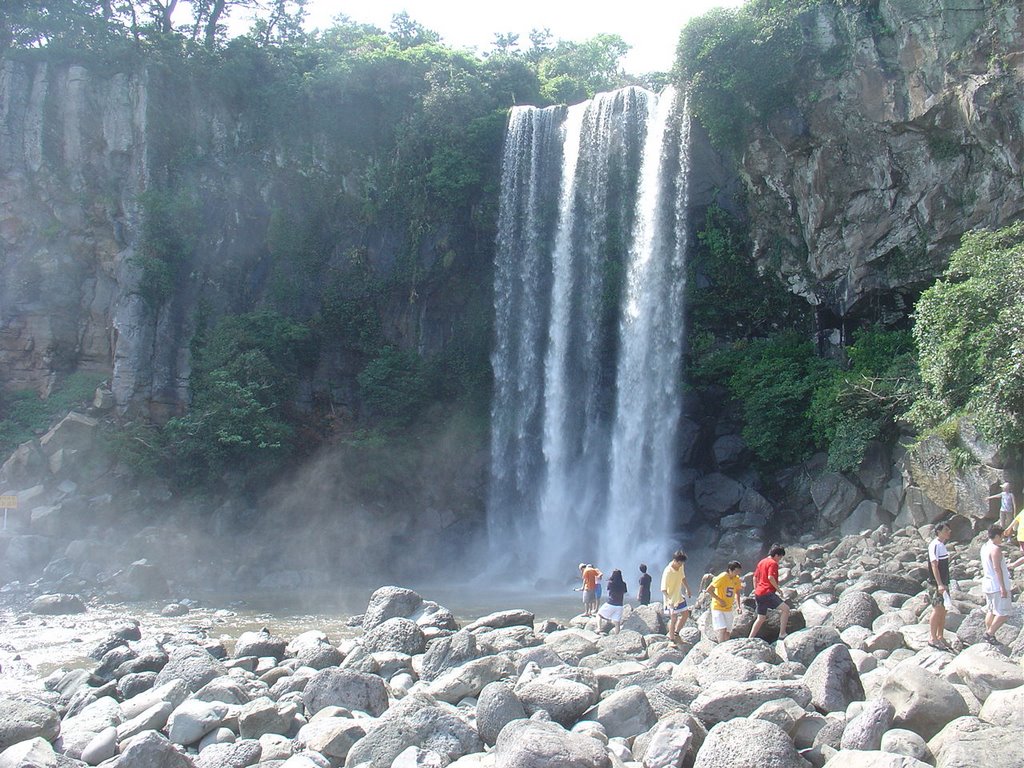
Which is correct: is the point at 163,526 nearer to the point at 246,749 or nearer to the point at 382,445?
the point at 382,445

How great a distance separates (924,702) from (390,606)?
8.30 metres

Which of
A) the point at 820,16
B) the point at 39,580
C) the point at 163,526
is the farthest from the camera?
the point at 163,526

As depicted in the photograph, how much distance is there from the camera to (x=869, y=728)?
6055 millimetres

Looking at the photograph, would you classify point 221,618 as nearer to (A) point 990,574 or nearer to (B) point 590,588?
(B) point 590,588

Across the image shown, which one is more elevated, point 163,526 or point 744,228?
point 744,228

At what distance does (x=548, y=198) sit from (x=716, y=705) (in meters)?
20.9

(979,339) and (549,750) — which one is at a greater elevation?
(979,339)

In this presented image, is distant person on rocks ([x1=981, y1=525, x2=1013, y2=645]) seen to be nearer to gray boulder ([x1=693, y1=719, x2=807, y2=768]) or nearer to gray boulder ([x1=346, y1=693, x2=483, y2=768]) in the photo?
gray boulder ([x1=693, y1=719, x2=807, y2=768])

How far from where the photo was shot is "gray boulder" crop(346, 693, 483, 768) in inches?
263

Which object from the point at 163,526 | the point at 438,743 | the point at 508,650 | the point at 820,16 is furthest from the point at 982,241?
the point at 163,526

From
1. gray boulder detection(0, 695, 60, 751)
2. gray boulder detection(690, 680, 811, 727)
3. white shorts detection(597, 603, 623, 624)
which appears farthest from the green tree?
gray boulder detection(0, 695, 60, 751)

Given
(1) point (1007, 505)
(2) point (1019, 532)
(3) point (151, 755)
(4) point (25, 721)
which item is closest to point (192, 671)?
(4) point (25, 721)

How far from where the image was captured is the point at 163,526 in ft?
74.5

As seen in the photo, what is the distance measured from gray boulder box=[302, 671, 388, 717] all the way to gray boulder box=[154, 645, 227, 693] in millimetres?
1539
